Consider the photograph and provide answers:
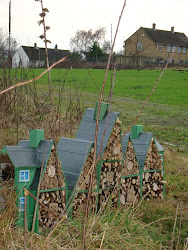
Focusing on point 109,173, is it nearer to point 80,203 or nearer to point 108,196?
point 108,196

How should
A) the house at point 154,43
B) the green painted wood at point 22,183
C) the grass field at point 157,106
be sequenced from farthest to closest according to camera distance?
the house at point 154,43 < the grass field at point 157,106 < the green painted wood at point 22,183

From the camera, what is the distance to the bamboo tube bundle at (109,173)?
3.29 metres

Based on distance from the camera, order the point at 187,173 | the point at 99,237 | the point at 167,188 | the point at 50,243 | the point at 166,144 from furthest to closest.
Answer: the point at 166,144
the point at 187,173
the point at 167,188
the point at 99,237
the point at 50,243

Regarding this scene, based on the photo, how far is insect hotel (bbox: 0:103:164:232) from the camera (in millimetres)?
2857

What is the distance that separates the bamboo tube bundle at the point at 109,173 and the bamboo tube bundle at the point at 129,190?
7.5 inches

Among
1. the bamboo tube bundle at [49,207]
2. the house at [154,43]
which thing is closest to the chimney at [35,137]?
the bamboo tube bundle at [49,207]

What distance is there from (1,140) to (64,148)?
1.92 metres

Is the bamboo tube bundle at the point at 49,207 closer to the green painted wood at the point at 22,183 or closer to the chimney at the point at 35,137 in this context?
the green painted wood at the point at 22,183

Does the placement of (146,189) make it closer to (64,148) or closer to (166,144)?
(64,148)

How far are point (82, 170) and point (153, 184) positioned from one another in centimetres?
113

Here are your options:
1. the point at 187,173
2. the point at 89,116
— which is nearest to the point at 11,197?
the point at 89,116

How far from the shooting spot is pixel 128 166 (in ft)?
11.9

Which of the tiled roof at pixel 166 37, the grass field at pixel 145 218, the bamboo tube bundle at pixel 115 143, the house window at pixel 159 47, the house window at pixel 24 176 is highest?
the tiled roof at pixel 166 37

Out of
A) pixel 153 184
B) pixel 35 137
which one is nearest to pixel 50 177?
pixel 35 137
